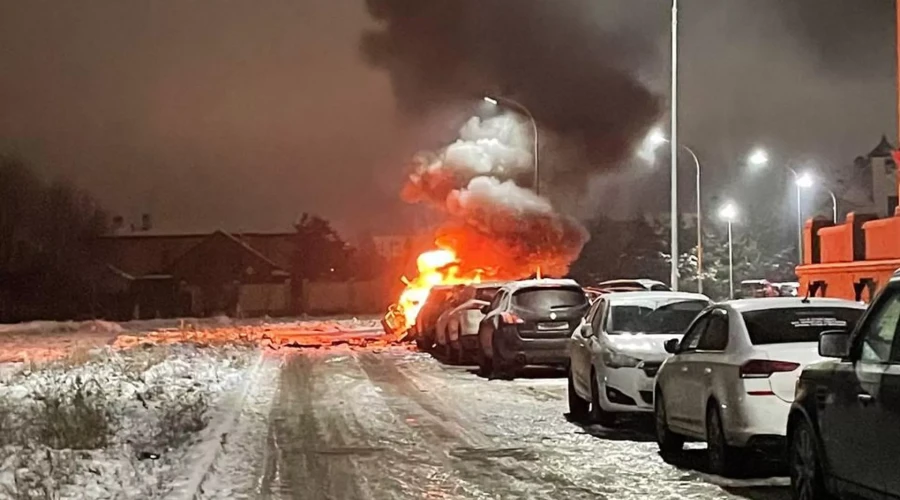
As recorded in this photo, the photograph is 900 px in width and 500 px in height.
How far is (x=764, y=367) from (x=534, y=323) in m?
12.1

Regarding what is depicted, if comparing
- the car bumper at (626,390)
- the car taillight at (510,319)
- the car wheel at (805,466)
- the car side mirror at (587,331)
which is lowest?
the car wheel at (805,466)

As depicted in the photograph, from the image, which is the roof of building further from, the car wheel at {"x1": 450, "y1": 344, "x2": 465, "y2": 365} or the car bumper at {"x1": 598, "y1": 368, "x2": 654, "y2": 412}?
the car bumper at {"x1": 598, "y1": 368, "x2": 654, "y2": 412}

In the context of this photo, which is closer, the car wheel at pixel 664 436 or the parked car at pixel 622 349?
the car wheel at pixel 664 436

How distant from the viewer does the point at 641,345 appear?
14.4 meters

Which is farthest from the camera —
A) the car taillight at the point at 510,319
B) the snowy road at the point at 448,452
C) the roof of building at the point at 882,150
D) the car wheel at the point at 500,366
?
the roof of building at the point at 882,150

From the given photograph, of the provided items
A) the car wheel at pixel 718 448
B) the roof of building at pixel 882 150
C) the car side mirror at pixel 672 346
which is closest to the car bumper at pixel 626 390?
the car side mirror at pixel 672 346

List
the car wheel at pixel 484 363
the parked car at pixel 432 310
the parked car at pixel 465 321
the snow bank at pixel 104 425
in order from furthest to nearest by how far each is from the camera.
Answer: the parked car at pixel 432 310 < the parked car at pixel 465 321 < the car wheel at pixel 484 363 < the snow bank at pixel 104 425

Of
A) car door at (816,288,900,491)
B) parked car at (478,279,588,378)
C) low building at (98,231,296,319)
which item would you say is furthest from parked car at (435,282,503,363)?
low building at (98,231,296,319)

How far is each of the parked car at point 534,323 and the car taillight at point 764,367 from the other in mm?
11756

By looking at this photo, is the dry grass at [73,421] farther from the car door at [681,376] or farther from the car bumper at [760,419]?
the car bumper at [760,419]

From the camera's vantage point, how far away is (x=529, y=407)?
1780cm

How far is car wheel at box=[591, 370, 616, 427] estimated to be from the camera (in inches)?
581

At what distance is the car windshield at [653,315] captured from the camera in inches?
603

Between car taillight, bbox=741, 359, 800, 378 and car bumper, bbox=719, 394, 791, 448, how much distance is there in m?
0.18
